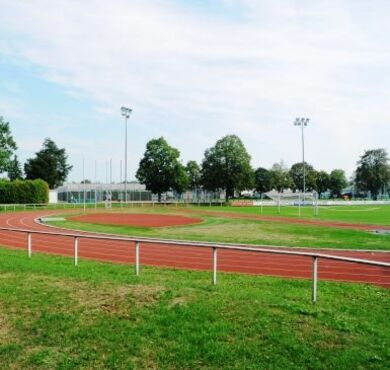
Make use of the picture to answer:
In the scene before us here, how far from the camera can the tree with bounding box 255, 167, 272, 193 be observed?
134 metres

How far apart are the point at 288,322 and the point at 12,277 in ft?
21.9

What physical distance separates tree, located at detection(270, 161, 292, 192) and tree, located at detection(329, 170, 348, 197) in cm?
1812

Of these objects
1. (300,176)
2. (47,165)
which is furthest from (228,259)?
(300,176)

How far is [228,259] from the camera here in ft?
53.6

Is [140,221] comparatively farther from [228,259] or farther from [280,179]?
[280,179]

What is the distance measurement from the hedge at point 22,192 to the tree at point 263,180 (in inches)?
3131

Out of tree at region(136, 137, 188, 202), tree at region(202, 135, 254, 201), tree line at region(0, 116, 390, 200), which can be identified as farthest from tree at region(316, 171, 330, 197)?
tree at region(136, 137, 188, 202)

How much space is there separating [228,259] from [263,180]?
121 meters

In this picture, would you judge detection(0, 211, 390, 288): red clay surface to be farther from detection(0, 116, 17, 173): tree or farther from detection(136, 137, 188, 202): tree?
detection(136, 137, 188, 202): tree

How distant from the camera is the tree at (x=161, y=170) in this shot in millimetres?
89875

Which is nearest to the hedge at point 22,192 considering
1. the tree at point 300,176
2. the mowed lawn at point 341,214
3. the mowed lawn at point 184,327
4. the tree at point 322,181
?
the mowed lawn at point 341,214

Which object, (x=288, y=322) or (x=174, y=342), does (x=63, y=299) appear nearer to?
(x=174, y=342)

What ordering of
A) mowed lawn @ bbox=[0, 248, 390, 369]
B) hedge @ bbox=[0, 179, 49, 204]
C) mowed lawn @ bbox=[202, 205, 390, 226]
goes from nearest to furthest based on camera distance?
mowed lawn @ bbox=[0, 248, 390, 369]
mowed lawn @ bbox=[202, 205, 390, 226]
hedge @ bbox=[0, 179, 49, 204]

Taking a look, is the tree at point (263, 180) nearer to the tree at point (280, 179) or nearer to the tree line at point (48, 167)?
the tree at point (280, 179)
